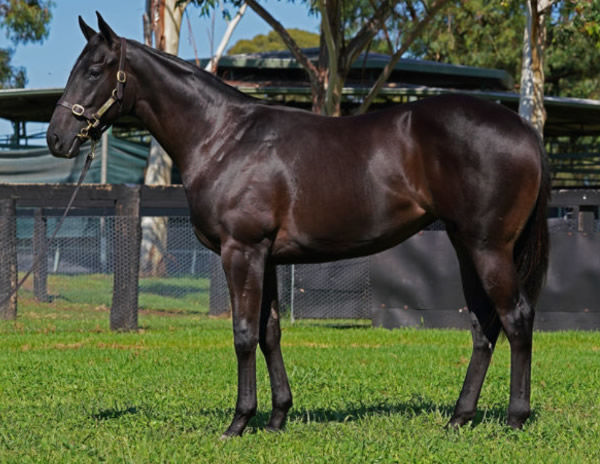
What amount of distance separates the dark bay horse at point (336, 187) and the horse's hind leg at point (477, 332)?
0.27 ft

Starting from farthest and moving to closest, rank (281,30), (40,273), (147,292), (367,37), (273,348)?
1. (367,37)
2. (281,30)
3. (147,292)
4. (40,273)
5. (273,348)

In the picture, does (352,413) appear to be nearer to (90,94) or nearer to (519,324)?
(519,324)

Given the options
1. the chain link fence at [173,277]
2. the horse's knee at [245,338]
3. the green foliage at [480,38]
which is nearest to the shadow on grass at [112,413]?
the horse's knee at [245,338]

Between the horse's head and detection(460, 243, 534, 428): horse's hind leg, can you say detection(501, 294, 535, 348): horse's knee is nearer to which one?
detection(460, 243, 534, 428): horse's hind leg

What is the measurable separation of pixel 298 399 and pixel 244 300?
1.81 m

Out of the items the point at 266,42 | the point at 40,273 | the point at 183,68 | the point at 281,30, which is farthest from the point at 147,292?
the point at 266,42

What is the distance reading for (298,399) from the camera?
24.4 ft

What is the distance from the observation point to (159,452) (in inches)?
211

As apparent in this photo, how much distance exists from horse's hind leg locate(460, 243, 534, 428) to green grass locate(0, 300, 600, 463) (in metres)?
0.18

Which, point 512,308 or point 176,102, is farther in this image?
point 176,102

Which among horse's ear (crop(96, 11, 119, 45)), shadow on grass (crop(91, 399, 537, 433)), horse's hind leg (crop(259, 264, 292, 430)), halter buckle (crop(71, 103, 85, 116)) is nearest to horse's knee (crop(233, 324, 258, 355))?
horse's hind leg (crop(259, 264, 292, 430))

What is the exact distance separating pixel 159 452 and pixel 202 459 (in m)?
0.30

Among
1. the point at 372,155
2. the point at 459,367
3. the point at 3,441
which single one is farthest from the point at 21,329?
A: the point at 372,155

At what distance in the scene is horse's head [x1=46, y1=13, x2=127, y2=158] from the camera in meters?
6.09
